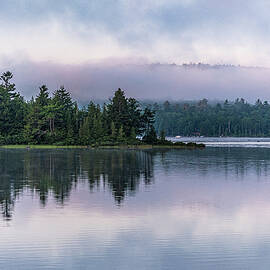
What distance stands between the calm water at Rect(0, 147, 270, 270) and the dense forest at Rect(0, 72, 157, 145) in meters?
71.3

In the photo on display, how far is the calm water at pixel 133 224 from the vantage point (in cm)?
1522

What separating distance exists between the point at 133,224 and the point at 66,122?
9925cm

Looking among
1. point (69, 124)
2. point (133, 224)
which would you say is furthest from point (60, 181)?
point (69, 124)

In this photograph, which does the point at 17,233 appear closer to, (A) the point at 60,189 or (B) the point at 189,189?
(A) the point at 60,189

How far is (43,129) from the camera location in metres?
116

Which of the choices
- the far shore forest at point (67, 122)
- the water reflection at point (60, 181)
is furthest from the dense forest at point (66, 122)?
the water reflection at point (60, 181)

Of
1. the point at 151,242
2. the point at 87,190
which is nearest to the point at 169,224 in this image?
the point at 151,242

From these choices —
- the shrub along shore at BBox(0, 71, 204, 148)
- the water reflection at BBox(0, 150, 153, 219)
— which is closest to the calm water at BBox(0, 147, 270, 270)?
the water reflection at BBox(0, 150, 153, 219)

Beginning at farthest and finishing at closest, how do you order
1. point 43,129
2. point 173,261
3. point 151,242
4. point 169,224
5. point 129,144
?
point 43,129, point 129,144, point 169,224, point 151,242, point 173,261

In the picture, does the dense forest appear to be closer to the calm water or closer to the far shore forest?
the far shore forest

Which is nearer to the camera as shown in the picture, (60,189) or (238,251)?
(238,251)

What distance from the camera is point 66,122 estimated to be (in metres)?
118

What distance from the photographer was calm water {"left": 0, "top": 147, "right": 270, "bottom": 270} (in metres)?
15.2

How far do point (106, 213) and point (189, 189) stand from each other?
10771mm
